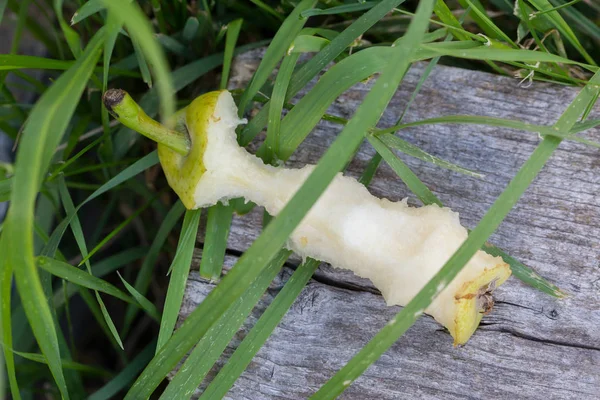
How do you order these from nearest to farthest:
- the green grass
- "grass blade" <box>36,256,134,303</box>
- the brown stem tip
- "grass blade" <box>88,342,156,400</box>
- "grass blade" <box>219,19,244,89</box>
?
the green grass < the brown stem tip < "grass blade" <box>36,256,134,303</box> < "grass blade" <box>219,19,244,89</box> < "grass blade" <box>88,342,156,400</box>

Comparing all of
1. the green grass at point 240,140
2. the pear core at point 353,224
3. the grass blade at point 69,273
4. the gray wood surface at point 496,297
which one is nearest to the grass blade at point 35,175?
the green grass at point 240,140

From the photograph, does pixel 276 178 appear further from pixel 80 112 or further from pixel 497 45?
pixel 80 112

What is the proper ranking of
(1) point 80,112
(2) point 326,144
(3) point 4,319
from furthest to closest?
(1) point 80,112 → (2) point 326,144 → (3) point 4,319

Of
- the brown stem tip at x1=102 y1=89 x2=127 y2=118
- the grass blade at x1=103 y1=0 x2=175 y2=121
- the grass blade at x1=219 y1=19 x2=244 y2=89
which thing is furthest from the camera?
the grass blade at x1=219 y1=19 x2=244 y2=89

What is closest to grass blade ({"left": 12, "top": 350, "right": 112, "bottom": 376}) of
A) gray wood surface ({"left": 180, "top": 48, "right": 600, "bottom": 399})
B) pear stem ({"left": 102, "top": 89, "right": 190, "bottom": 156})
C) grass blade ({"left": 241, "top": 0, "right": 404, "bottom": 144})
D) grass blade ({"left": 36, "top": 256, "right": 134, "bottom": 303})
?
grass blade ({"left": 36, "top": 256, "right": 134, "bottom": 303})

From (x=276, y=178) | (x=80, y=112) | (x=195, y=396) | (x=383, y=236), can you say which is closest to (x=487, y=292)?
(x=383, y=236)

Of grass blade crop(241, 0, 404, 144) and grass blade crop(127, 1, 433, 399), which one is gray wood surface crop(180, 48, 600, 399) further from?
grass blade crop(127, 1, 433, 399)
